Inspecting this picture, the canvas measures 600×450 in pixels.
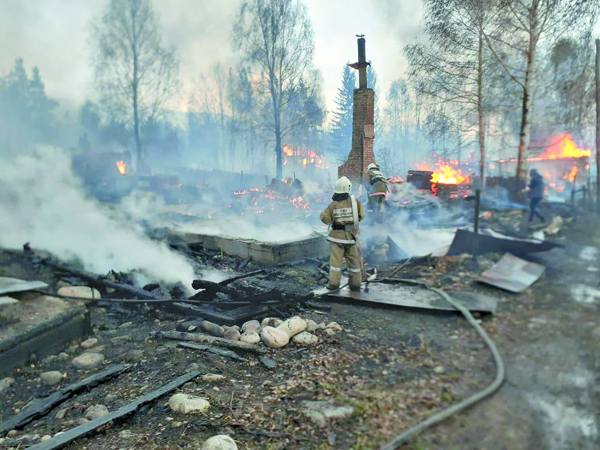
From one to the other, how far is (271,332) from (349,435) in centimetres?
210

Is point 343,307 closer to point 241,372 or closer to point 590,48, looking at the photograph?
point 241,372

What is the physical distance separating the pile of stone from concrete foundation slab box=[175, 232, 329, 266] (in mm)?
3384

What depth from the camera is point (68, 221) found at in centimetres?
1157

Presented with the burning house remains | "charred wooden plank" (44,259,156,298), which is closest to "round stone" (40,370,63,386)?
the burning house remains

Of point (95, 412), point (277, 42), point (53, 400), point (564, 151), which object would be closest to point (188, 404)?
point (95, 412)

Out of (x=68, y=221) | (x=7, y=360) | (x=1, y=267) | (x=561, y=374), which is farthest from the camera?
(x=68, y=221)

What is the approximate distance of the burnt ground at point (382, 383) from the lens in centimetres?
292

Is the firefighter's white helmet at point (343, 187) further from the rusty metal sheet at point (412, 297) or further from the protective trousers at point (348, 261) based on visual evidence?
the rusty metal sheet at point (412, 297)

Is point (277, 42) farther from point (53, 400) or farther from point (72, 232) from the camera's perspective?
point (53, 400)

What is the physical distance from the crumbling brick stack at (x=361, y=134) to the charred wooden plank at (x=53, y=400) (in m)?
13.1

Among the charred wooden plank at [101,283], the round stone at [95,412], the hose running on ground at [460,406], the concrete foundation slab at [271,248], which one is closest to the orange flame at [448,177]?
the concrete foundation slab at [271,248]

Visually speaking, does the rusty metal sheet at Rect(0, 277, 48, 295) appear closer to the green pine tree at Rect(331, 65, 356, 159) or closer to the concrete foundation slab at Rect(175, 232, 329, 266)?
the concrete foundation slab at Rect(175, 232, 329, 266)

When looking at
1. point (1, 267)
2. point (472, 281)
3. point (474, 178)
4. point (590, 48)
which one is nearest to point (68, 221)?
point (1, 267)

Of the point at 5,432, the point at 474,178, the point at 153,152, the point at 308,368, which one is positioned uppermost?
the point at 153,152
